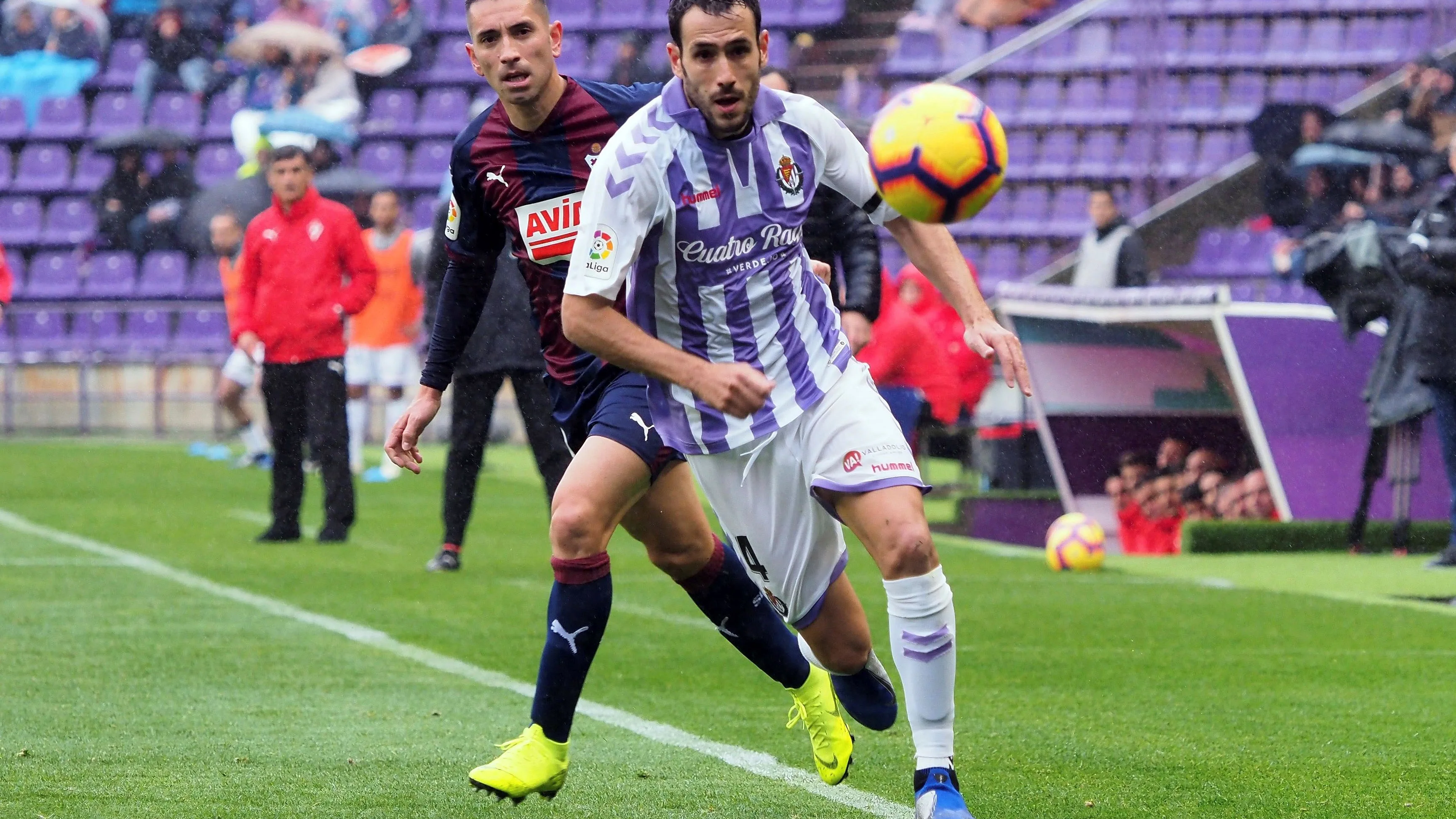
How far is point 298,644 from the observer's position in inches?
295

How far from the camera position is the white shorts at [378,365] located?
17.4 meters

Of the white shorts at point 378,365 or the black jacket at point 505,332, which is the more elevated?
the black jacket at point 505,332

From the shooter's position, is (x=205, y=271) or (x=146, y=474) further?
(x=205, y=271)

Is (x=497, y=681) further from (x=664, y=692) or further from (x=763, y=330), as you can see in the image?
(x=763, y=330)

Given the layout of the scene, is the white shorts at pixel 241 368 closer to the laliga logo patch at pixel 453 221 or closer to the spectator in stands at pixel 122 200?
the spectator in stands at pixel 122 200

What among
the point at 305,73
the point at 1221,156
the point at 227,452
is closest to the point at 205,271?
the point at 305,73

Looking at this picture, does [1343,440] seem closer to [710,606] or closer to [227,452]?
[710,606]

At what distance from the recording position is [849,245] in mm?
7812

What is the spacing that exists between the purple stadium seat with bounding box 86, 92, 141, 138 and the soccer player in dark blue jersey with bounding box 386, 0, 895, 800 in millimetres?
→ 23507

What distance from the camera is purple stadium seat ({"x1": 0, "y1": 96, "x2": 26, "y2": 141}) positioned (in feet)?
91.4

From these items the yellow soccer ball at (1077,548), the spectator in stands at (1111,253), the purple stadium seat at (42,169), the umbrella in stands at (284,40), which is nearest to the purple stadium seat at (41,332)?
the purple stadium seat at (42,169)

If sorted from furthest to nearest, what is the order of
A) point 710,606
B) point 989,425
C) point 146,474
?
point 146,474 < point 989,425 < point 710,606

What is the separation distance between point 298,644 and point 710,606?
281cm

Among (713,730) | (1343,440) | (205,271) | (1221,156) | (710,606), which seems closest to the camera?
(710,606)
